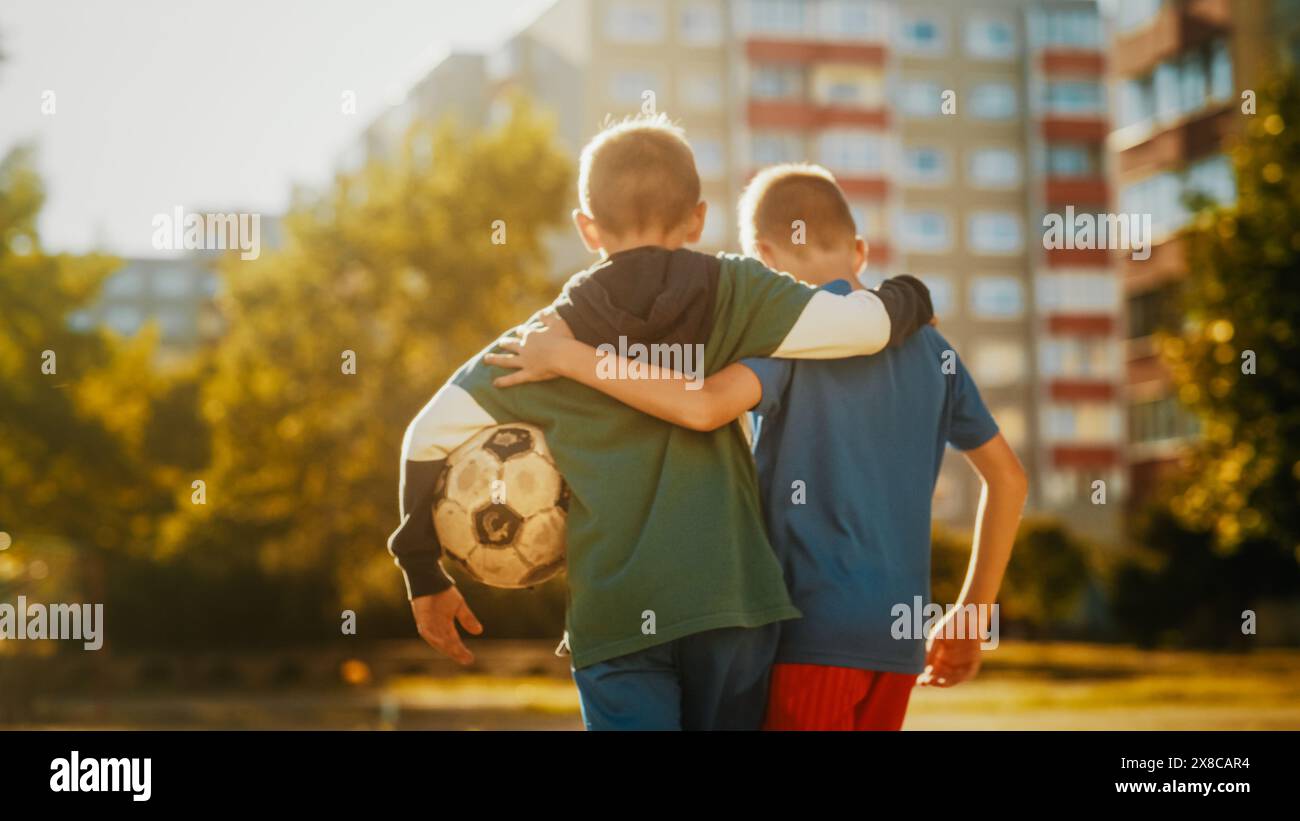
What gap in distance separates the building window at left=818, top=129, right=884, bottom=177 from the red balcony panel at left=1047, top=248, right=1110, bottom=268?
9.38m

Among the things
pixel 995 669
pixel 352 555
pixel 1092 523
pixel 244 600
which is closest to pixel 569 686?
pixel 352 555

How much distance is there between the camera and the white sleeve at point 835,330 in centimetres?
404

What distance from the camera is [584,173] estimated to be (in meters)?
4.20

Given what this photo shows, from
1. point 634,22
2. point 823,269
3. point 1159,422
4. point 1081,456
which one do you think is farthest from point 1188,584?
point 823,269

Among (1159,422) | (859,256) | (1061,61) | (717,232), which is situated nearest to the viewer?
(859,256)

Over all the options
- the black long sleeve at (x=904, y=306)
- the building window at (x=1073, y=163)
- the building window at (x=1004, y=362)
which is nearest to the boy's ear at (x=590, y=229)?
the black long sleeve at (x=904, y=306)

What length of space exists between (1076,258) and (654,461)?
273 ft

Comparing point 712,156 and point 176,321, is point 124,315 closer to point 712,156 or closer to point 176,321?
point 176,321

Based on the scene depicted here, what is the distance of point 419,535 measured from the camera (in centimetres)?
407

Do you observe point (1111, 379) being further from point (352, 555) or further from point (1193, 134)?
point (352, 555)

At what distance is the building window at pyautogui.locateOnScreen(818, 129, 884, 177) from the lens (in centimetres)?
8112

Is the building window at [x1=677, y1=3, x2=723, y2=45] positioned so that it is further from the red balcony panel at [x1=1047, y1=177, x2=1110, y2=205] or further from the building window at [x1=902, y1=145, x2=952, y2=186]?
the red balcony panel at [x1=1047, y1=177, x2=1110, y2=205]

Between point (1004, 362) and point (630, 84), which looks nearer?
point (630, 84)

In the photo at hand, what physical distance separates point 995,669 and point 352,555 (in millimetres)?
15198
